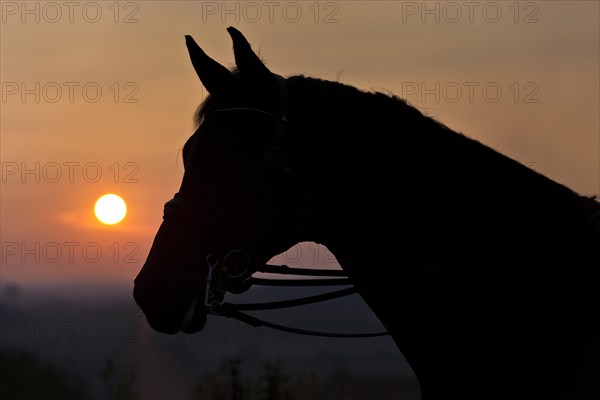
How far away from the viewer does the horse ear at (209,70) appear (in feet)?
17.7

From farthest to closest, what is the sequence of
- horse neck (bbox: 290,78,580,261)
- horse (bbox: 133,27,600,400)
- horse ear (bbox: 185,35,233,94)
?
horse ear (bbox: 185,35,233,94), horse neck (bbox: 290,78,580,261), horse (bbox: 133,27,600,400)

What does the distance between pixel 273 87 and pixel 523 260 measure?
1703 mm

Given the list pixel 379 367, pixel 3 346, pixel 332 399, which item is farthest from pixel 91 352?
pixel 379 367

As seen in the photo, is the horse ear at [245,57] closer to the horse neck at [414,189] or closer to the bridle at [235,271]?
the bridle at [235,271]

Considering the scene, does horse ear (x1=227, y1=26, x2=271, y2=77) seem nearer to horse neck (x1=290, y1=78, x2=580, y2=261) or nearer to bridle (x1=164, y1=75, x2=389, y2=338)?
bridle (x1=164, y1=75, x2=389, y2=338)

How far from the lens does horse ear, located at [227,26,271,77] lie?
515cm

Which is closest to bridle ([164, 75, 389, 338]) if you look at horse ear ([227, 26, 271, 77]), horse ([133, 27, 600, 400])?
horse ([133, 27, 600, 400])

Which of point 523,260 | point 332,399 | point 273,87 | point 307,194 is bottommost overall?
point 332,399

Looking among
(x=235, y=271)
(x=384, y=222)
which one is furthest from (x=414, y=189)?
(x=235, y=271)

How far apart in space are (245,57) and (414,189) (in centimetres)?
121

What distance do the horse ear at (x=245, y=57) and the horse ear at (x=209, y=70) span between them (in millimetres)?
130

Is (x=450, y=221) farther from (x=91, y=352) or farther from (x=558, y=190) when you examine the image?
(x=91, y=352)

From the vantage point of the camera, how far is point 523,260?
16.6 ft

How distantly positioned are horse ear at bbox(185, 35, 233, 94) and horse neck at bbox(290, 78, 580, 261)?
0.40 meters
